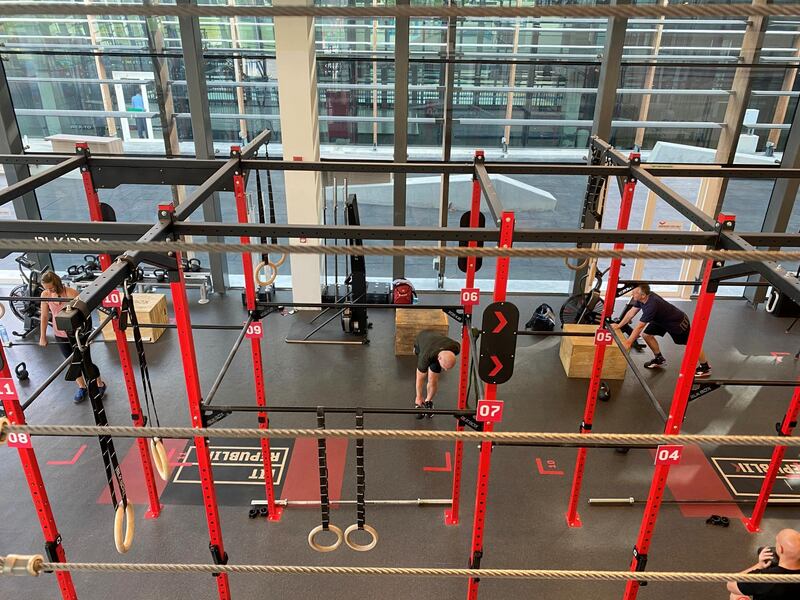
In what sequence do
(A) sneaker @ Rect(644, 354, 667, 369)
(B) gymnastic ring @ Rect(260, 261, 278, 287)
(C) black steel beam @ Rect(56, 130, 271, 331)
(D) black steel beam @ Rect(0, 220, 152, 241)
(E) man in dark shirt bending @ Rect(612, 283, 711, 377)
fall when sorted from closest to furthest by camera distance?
(C) black steel beam @ Rect(56, 130, 271, 331), (D) black steel beam @ Rect(0, 220, 152, 241), (B) gymnastic ring @ Rect(260, 261, 278, 287), (E) man in dark shirt bending @ Rect(612, 283, 711, 377), (A) sneaker @ Rect(644, 354, 667, 369)

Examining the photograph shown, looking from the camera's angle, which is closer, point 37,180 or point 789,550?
point 789,550

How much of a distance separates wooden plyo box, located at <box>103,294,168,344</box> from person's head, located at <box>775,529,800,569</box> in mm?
7307

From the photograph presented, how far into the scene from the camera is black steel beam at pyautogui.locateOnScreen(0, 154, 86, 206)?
3676 mm

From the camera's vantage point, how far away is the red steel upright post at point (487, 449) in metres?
3.20

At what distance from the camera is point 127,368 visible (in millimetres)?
4676

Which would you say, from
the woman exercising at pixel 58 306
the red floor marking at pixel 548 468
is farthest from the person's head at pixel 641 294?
the woman exercising at pixel 58 306

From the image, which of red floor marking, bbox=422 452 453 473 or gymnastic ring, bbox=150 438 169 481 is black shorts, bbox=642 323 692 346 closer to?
red floor marking, bbox=422 452 453 473

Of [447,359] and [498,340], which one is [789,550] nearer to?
[498,340]

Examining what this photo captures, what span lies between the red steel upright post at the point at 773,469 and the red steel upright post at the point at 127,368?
17.3 ft

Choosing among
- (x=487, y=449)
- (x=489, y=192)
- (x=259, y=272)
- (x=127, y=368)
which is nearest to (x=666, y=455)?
(x=487, y=449)

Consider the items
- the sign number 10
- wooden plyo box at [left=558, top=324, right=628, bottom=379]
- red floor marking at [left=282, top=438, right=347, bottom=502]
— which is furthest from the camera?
wooden plyo box at [left=558, top=324, right=628, bottom=379]

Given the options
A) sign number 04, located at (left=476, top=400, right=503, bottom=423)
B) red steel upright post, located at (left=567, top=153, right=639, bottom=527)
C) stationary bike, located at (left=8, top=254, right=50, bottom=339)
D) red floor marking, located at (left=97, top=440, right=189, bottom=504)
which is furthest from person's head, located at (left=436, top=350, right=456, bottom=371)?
stationary bike, located at (left=8, top=254, right=50, bottom=339)

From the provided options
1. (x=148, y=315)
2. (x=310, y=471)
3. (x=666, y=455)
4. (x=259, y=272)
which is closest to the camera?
(x=666, y=455)

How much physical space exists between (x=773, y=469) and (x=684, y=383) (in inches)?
86.0
